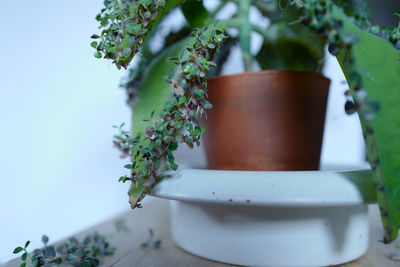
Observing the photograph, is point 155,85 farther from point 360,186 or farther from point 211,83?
point 360,186

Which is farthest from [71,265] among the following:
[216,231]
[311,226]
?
[311,226]

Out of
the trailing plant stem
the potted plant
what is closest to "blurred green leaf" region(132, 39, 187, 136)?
the potted plant

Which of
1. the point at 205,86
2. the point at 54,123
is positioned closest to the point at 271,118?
the point at 205,86

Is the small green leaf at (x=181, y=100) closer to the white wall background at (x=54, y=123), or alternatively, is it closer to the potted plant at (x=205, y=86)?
the potted plant at (x=205, y=86)

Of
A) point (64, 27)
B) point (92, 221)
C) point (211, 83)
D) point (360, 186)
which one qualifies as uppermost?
point (64, 27)

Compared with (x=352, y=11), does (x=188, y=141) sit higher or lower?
lower
